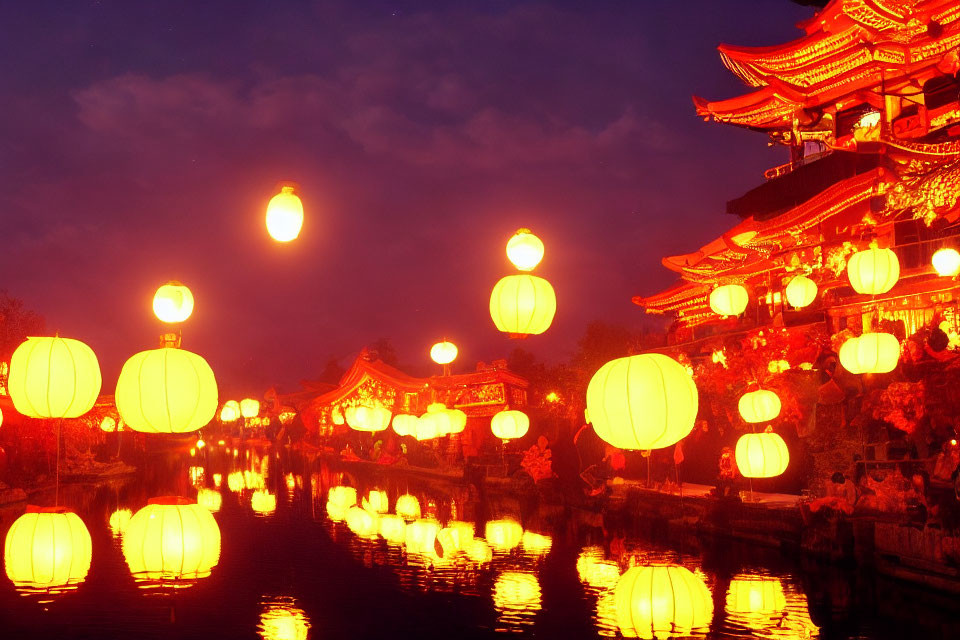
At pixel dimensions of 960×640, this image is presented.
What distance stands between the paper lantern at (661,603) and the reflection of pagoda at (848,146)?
4.81 metres

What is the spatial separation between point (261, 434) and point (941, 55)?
1914 inches

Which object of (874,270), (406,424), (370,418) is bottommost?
(406,424)

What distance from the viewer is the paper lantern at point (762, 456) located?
37.4ft

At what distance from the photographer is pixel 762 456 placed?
11383 mm

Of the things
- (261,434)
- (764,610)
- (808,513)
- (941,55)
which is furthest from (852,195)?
(261,434)

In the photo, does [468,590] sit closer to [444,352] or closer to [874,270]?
[874,270]

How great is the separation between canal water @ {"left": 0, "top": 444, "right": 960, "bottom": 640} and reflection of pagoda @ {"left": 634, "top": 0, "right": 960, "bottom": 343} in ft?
14.5

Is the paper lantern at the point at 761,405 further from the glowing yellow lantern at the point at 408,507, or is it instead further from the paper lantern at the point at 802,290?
the glowing yellow lantern at the point at 408,507

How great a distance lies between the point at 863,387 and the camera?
12.7m

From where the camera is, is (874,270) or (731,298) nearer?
(874,270)

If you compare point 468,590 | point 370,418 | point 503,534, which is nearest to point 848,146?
point 503,534

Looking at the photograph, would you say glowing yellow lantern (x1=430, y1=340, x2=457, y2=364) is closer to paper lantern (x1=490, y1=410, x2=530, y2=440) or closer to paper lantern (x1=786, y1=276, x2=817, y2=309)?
paper lantern (x1=490, y1=410, x2=530, y2=440)

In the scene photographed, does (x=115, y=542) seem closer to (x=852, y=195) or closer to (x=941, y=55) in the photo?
(x=852, y=195)

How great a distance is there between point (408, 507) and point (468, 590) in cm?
872
